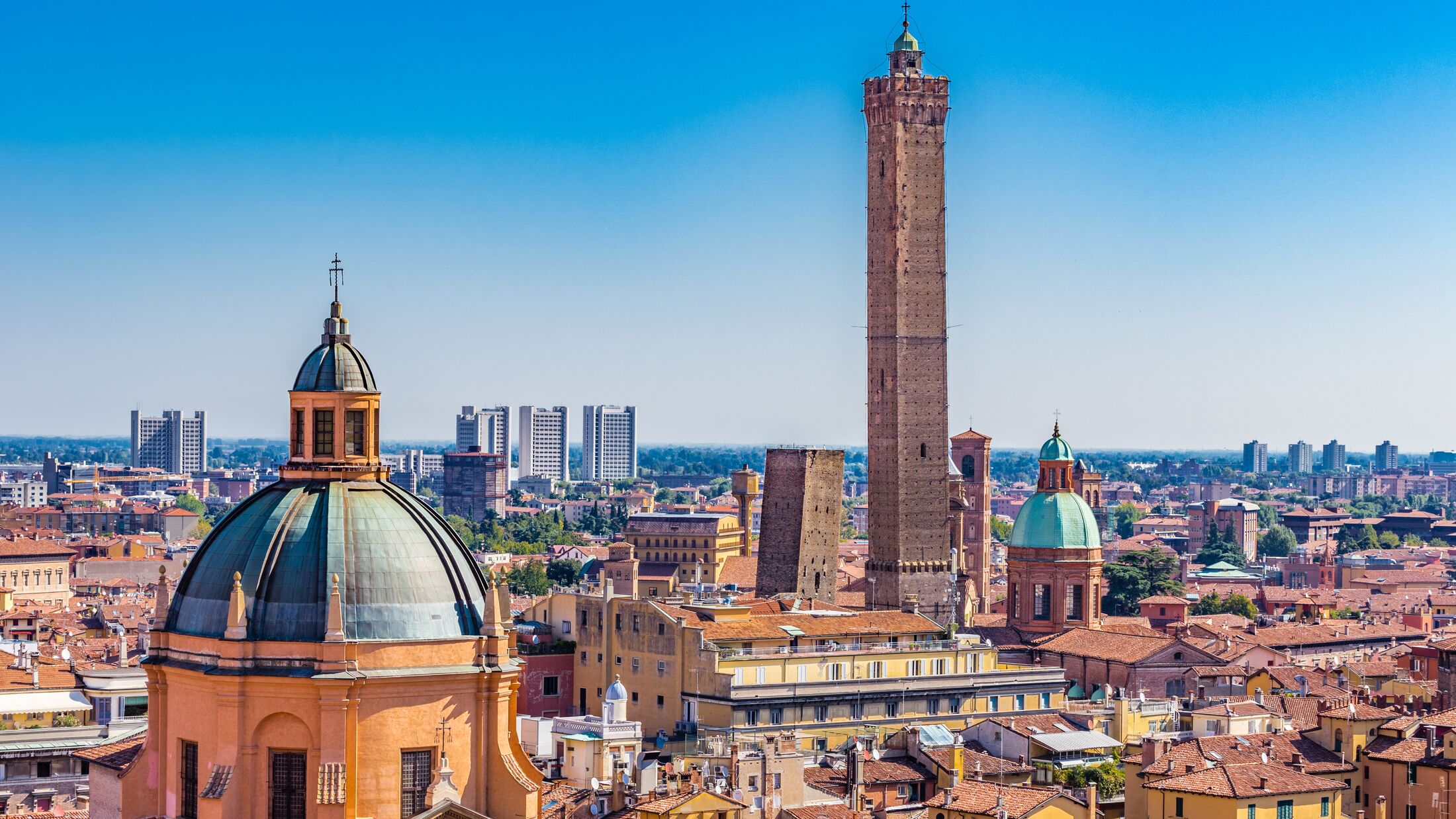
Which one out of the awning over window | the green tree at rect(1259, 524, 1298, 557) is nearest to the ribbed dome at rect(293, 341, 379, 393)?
the awning over window

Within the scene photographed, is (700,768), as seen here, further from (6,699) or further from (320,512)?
(320,512)

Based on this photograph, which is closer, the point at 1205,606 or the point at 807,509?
the point at 807,509

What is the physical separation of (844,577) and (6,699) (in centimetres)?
4608

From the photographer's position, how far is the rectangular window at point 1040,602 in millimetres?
59594

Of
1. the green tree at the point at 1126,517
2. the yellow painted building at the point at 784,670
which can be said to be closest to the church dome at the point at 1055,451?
the yellow painted building at the point at 784,670

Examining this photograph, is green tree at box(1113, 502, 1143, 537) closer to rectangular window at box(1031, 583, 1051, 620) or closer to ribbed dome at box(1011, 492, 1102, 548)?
ribbed dome at box(1011, 492, 1102, 548)

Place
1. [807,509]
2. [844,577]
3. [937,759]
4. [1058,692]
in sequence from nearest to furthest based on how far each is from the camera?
1. [937,759]
2. [1058,692]
3. [807,509]
4. [844,577]

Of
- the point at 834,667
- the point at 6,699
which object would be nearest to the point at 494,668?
the point at 6,699

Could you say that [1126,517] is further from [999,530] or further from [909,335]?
[909,335]

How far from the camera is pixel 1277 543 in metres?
131

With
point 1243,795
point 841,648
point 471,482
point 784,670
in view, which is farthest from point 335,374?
point 471,482

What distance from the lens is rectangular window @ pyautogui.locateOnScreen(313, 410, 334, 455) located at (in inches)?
797

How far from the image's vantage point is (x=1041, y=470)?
6412cm

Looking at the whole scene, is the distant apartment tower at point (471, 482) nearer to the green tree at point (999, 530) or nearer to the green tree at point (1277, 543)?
the green tree at point (999, 530)
